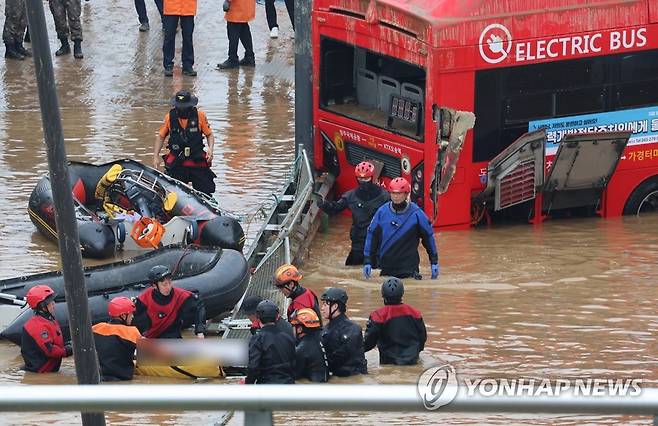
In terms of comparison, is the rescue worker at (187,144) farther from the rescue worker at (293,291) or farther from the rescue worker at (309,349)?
the rescue worker at (309,349)

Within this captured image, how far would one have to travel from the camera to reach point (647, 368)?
10.8 m

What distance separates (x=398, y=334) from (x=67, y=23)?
14.0 metres

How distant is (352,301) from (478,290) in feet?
4.10

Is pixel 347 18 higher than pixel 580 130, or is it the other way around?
pixel 347 18

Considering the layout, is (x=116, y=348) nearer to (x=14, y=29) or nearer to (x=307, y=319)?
(x=307, y=319)

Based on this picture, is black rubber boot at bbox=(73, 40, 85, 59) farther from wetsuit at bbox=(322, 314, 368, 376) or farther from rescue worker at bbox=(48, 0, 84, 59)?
wetsuit at bbox=(322, 314, 368, 376)

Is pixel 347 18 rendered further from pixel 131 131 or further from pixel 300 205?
pixel 131 131

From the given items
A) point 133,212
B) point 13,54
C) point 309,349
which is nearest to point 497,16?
point 133,212

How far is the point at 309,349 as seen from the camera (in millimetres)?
10281

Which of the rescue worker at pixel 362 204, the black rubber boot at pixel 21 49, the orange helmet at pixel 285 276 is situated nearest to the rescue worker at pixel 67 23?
the black rubber boot at pixel 21 49

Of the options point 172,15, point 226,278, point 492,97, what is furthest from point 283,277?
point 172,15

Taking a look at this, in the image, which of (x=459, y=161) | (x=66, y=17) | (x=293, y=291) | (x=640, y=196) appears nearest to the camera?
(x=293, y=291)

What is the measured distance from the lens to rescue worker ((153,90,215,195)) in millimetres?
15547

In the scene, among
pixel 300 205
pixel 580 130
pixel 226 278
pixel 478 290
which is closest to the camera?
pixel 226 278
